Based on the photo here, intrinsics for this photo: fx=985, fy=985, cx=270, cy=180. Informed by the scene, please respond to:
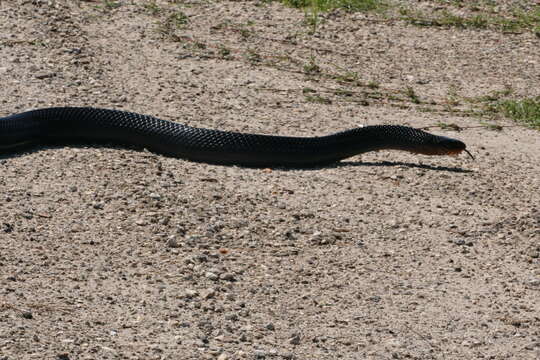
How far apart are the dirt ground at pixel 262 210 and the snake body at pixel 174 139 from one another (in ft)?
0.34

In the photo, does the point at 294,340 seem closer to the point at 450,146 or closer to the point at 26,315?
the point at 26,315

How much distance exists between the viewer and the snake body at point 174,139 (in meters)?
6.95

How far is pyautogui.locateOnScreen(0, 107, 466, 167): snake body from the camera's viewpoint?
6.95 metres

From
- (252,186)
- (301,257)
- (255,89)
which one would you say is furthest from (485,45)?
(301,257)

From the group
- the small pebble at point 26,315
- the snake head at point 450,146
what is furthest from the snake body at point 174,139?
the small pebble at point 26,315

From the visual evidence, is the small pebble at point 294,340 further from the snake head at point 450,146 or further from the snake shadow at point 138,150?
the snake head at point 450,146

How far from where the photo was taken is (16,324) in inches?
171

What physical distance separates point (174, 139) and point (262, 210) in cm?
115

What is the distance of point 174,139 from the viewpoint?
276 inches

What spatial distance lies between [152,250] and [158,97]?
2971 mm

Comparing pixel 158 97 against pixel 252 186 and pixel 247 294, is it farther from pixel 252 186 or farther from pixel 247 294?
pixel 247 294

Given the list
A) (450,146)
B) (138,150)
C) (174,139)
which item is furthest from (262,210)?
(450,146)

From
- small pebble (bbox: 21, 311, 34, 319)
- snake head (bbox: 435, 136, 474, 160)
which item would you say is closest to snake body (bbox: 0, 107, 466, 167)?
snake head (bbox: 435, 136, 474, 160)

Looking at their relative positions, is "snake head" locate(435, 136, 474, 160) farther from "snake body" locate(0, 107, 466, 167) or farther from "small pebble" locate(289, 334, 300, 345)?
"small pebble" locate(289, 334, 300, 345)
